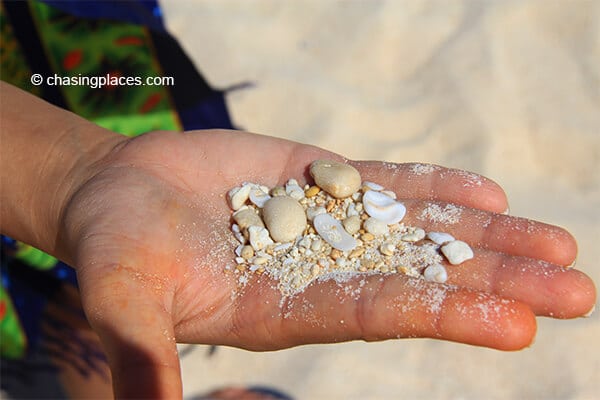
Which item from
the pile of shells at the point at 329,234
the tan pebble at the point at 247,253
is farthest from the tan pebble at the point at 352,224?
the tan pebble at the point at 247,253

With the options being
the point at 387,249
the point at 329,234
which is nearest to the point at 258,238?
the point at 329,234

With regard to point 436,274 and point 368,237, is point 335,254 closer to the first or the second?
point 368,237

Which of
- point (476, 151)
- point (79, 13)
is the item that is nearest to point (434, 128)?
point (476, 151)

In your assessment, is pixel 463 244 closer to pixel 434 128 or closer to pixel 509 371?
pixel 509 371

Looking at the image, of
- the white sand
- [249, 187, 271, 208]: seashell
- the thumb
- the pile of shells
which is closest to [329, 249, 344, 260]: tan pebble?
the pile of shells

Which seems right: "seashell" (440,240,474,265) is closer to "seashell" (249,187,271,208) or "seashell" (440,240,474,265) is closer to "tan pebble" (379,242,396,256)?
"tan pebble" (379,242,396,256)

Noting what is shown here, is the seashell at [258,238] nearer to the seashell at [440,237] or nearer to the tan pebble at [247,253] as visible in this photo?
the tan pebble at [247,253]
